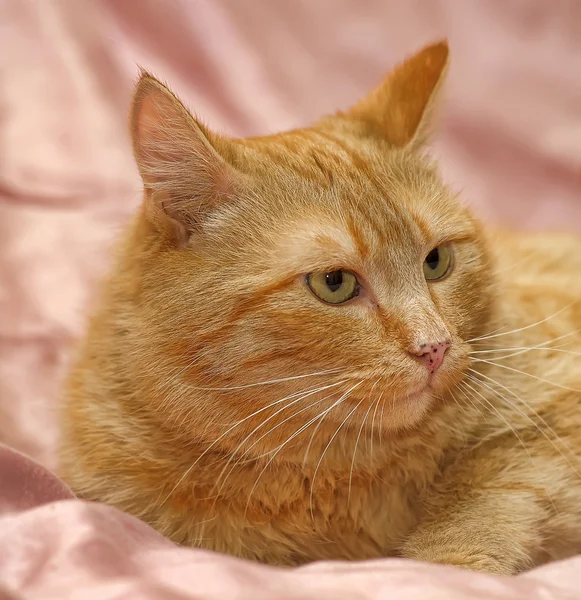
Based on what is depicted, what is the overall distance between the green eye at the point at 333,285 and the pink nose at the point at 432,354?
0.13 meters

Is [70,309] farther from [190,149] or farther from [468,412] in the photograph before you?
[468,412]

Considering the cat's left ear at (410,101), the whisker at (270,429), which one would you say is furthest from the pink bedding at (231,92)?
the whisker at (270,429)

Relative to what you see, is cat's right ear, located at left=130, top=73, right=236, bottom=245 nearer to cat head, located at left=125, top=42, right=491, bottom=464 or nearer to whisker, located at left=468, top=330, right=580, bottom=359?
cat head, located at left=125, top=42, right=491, bottom=464

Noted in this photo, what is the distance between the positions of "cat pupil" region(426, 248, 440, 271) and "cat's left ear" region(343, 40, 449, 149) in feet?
0.72

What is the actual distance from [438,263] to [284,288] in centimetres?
29

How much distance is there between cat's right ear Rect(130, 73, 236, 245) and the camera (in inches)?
47.4

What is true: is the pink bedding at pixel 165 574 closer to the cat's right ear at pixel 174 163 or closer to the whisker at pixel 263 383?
the whisker at pixel 263 383

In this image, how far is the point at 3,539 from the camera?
113 centimetres

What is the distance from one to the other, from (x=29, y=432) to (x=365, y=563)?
88cm

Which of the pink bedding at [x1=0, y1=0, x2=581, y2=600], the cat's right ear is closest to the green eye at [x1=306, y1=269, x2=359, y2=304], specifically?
the cat's right ear

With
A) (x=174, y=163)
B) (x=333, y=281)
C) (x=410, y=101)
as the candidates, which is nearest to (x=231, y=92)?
(x=410, y=101)

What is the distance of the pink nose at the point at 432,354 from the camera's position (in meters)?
1.17

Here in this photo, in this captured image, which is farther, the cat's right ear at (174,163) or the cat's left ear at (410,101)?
the cat's left ear at (410,101)

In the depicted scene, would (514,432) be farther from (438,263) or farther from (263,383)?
(263,383)
